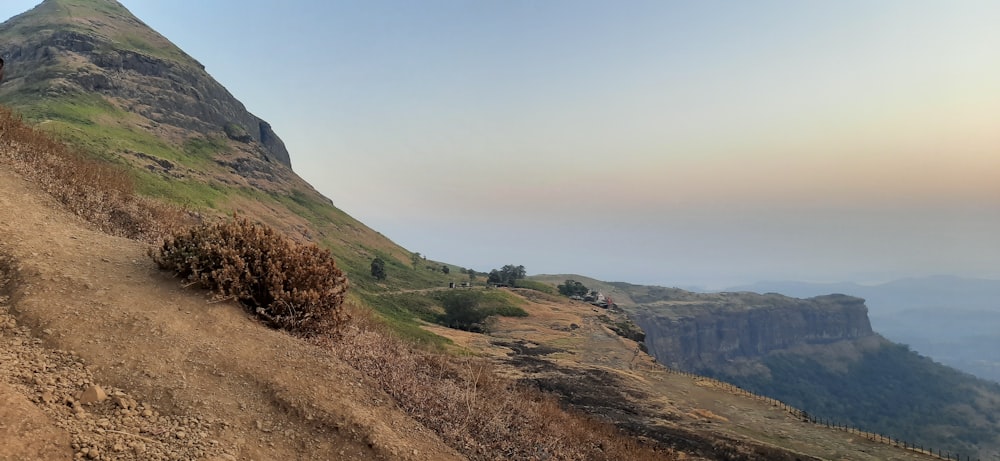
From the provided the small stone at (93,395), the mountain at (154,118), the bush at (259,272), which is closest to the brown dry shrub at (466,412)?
the bush at (259,272)

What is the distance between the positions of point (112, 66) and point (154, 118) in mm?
11132

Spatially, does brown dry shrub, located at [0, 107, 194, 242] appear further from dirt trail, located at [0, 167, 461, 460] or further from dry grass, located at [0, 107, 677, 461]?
dirt trail, located at [0, 167, 461, 460]

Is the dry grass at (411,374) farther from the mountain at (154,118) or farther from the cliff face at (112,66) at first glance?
the cliff face at (112,66)

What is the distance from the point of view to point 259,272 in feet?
26.9

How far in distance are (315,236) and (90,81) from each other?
35.9m

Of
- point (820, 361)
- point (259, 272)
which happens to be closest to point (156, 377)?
point (259, 272)

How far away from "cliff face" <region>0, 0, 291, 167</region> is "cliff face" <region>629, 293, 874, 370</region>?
112 m

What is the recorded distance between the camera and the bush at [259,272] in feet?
25.4

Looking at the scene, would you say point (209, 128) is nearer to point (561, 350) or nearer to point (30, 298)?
point (561, 350)

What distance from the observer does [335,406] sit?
6.20m

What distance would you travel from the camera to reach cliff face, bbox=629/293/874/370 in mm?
132250

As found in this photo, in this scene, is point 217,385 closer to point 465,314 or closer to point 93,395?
point 93,395

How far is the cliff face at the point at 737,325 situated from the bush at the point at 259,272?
120 meters

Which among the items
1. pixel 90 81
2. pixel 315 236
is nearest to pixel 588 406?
pixel 315 236
